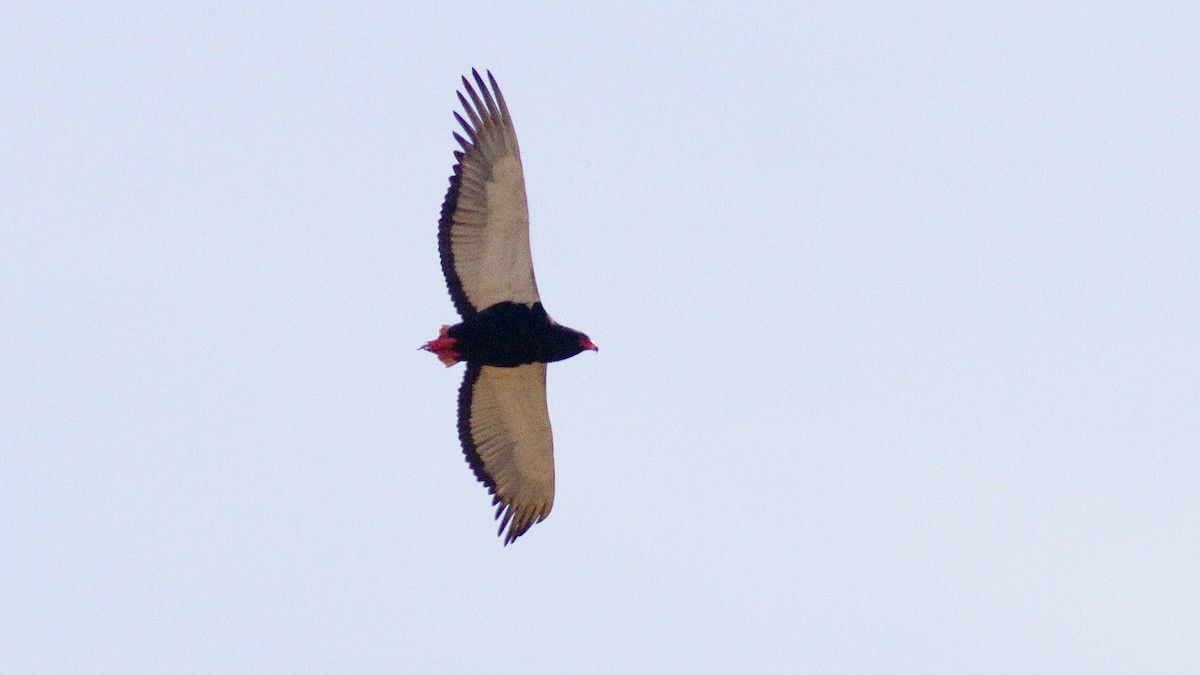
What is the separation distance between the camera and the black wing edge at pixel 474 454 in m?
27.5

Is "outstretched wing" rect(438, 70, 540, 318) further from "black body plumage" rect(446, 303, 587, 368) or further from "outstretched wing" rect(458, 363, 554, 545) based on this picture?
"outstretched wing" rect(458, 363, 554, 545)

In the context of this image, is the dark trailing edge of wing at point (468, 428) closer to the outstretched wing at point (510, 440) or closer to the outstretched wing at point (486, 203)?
the outstretched wing at point (510, 440)

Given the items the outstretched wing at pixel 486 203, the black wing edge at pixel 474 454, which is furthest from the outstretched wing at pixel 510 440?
the outstretched wing at pixel 486 203

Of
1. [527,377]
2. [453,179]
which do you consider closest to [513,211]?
[453,179]

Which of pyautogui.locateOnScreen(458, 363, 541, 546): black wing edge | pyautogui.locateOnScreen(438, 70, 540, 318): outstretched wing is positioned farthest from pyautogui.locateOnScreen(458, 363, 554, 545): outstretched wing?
pyautogui.locateOnScreen(438, 70, 540, 318): outstretched wing

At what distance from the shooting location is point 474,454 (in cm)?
2769

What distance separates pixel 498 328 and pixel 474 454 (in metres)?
2.02

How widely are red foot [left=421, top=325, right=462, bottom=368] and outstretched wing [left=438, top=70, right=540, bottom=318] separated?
75 cm

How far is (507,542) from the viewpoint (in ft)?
90.3

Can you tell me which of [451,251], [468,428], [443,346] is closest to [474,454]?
[468,428]

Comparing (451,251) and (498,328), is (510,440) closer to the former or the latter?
(498,328)

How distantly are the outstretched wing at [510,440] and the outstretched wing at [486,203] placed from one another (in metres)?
1.77

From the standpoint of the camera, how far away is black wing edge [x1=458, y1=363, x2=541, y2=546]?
27.5 meters

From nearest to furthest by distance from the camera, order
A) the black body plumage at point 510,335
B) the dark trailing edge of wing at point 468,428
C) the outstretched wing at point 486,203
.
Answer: the outstretched wing at point 486,203 < the black body plumage at point 510,335 < the dark trailing edge of wing at point 468,428
